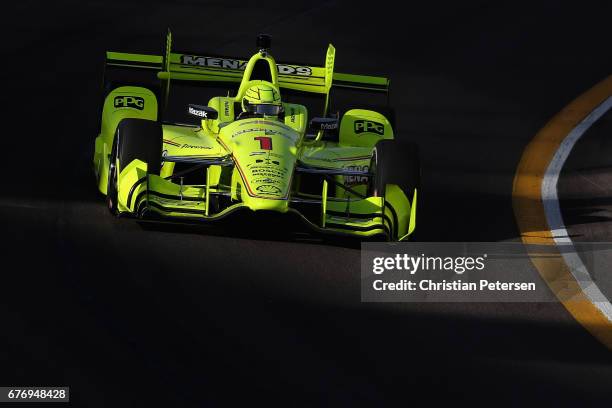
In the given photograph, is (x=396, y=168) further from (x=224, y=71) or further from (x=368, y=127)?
(x=224, y=71)

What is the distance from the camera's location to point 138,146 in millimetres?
15086

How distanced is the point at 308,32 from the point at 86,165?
7.34 m

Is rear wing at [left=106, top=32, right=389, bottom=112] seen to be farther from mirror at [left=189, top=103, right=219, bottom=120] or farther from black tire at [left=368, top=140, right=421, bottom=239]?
black tire at [left=368, top=140, right=421, bottom=239]

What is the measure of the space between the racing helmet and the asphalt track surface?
164cm

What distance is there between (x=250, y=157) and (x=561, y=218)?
12.2 feet

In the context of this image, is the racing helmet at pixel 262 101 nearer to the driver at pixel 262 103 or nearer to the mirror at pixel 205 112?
the driver at pixel 262 103

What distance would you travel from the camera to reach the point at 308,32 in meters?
23.8

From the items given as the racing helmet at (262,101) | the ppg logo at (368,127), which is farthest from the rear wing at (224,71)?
the racing helmet at (262,101)

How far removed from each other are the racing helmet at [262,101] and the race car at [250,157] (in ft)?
0.03

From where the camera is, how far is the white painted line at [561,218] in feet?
47.2

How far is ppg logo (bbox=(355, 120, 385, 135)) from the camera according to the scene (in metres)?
17.4

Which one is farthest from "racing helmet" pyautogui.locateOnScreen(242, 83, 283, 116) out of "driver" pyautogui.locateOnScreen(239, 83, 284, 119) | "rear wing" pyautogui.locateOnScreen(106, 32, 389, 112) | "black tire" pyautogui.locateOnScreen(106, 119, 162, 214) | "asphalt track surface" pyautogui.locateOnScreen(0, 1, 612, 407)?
"asphalt track surface" pyautogui.locateOnScreen(0, 1, 612, 407)

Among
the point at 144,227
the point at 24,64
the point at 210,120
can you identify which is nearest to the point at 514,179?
the point at 210,120

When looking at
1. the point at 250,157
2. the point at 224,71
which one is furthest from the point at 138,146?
the point at 224,71
